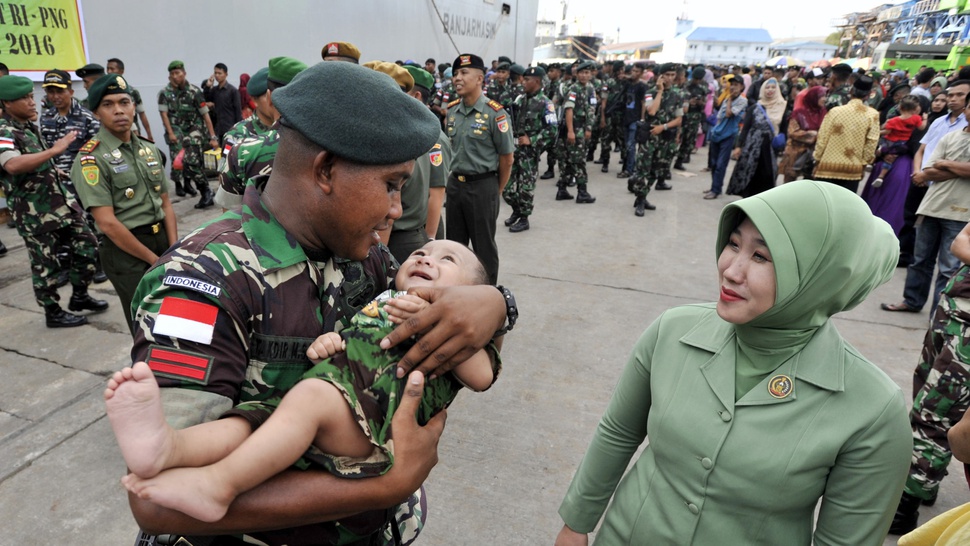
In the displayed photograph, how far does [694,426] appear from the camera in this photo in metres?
1.33

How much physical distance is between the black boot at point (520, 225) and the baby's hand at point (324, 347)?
6.14 meters

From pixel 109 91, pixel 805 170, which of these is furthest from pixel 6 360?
pixel 805 170

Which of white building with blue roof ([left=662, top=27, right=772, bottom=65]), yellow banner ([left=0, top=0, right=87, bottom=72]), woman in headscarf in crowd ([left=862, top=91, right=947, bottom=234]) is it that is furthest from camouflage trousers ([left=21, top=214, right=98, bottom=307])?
white building with blue roof ([left=662, top=27, right=772, bottom=65])

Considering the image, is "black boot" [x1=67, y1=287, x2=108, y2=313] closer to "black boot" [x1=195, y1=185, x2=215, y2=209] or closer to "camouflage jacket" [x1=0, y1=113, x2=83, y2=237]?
"camouflage jacket" [x1=0, y1=113, x2=83, y2=237]

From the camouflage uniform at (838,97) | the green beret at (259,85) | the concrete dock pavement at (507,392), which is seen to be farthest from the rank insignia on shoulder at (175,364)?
the camouflage uniform at (838,97)

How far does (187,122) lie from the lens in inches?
311

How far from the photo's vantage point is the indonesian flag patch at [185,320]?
976mm

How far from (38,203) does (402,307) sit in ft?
14.8

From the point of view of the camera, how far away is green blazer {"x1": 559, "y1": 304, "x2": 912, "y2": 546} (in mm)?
1219

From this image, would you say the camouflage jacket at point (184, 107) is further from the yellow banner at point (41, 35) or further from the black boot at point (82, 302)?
the black boot at point (82, 302)

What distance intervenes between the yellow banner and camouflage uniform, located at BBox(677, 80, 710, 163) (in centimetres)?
894

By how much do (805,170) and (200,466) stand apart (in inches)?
333

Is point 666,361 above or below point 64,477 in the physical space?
above

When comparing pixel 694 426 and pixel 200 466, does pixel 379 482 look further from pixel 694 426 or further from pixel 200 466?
pixel 694 426
